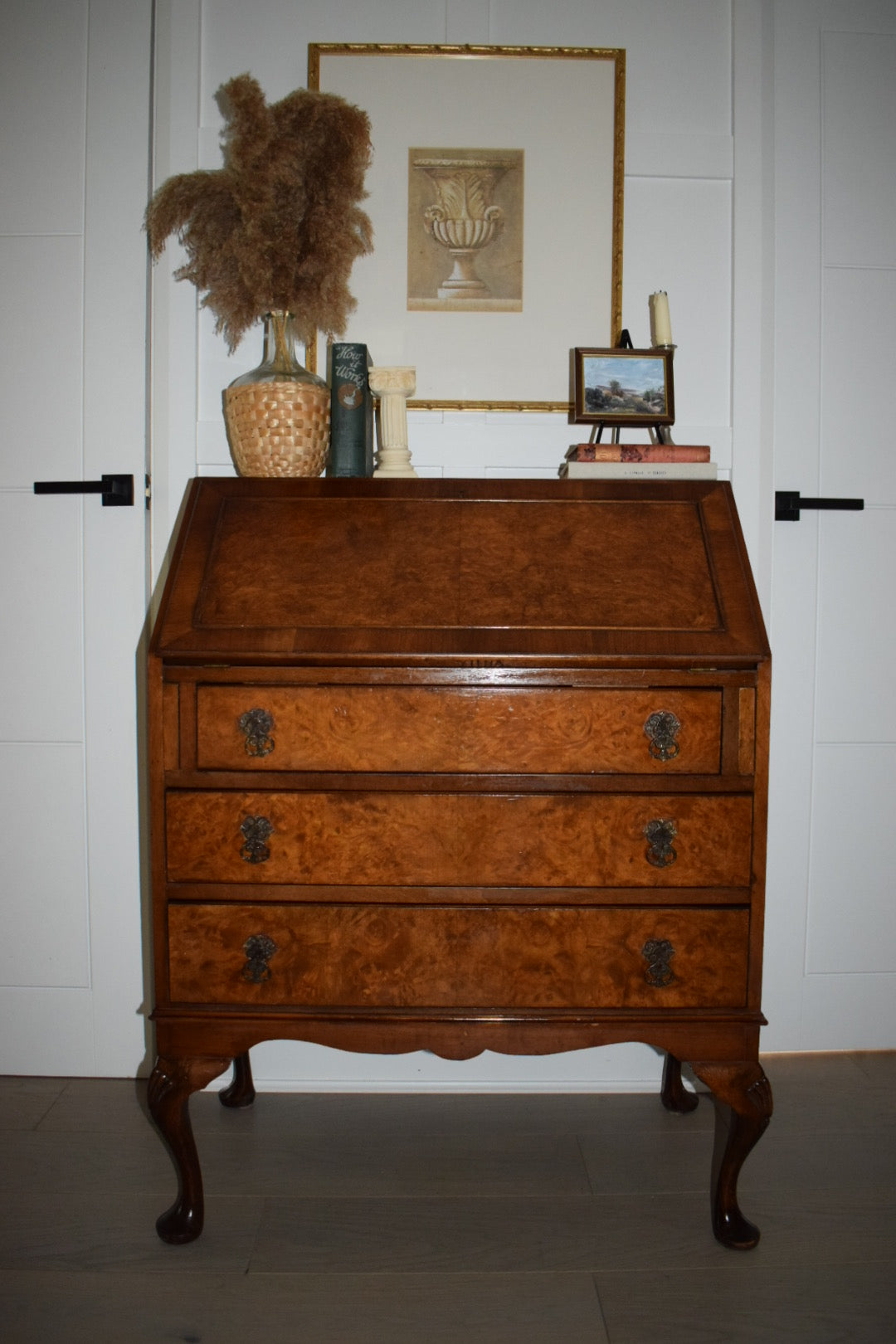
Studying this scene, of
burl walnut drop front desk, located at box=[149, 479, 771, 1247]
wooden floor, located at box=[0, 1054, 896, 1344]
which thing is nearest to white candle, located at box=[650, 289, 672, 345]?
burl walnut drop front desk, located at box=[149, 479, 771, 1247]

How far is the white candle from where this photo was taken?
186 centimetres

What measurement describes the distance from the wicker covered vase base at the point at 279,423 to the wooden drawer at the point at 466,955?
88cm

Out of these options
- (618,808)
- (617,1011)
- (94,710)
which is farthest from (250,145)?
(617,1011)

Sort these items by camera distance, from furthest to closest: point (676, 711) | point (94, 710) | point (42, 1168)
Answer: point (94, 710), point (42, 1168), point (676, 711)

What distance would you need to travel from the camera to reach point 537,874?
143cm

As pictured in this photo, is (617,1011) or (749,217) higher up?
(749,217)

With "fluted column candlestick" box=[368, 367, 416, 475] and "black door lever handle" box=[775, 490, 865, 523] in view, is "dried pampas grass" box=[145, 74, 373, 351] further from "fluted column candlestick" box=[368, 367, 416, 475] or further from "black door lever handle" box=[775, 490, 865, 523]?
"black door lever handle" box=[775, 490, 865, 523]

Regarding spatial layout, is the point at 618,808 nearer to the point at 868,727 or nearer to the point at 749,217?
the point at 868,727

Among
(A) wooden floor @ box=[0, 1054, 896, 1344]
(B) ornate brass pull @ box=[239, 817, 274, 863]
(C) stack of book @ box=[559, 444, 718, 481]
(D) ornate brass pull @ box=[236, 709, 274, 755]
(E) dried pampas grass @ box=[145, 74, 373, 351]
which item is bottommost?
(A) wooden floor @ box=[0, 1054, 896, 1344]

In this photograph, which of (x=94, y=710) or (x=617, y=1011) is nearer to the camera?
(x=617, y=1011)

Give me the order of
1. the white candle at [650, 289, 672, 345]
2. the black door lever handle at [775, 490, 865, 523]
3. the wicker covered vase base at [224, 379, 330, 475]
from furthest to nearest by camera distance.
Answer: the black door lever handle at [775, 490, 865, 523], the white candle at [650, 289, 672, 345], the wicker covered vase base at [224, 379, 330, 475]

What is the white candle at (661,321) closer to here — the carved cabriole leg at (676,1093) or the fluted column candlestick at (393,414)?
the fluted column candlestick at (393,414)

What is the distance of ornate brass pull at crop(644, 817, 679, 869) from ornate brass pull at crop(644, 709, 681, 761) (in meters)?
0.11

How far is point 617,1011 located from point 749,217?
1.81m
